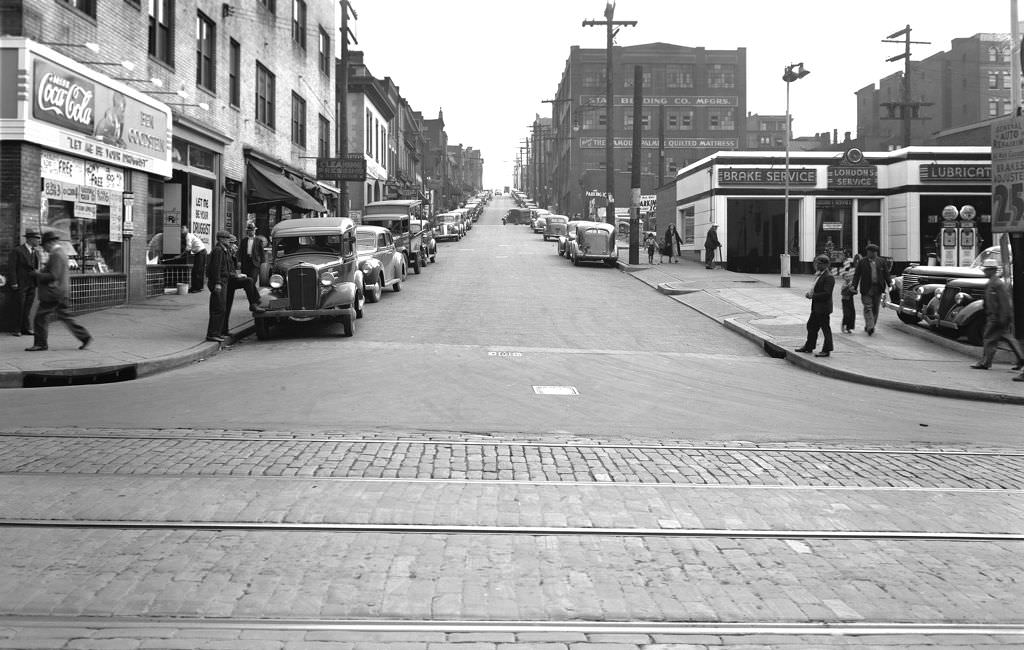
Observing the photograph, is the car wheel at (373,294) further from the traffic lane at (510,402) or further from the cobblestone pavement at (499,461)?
the cobblestone pavement at (499,461)

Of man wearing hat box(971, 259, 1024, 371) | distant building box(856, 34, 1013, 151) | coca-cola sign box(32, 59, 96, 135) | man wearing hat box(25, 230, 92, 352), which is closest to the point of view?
man wearing hat box(25, 230, 92, 352)

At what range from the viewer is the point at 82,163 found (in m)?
17.9

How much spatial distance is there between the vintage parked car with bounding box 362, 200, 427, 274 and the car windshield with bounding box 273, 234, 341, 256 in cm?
1149

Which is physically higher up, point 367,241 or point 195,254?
point 367,241

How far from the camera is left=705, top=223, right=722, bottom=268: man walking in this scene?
3425cm

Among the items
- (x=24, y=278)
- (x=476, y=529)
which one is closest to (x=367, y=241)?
(x=24, y=278)

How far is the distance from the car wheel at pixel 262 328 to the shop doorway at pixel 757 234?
22.3 m

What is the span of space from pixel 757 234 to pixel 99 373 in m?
27.9

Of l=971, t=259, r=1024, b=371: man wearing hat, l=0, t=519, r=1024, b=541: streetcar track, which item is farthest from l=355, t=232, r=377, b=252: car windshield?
l=0, t=519, r=1024, b=541: streetcar track

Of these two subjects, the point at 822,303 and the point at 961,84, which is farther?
the point at 961,84

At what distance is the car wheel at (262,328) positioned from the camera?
1677 cm

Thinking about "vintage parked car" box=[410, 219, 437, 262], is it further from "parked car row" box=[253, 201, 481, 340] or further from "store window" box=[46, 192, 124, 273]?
"store window" box=[46, 192, 124, 273]

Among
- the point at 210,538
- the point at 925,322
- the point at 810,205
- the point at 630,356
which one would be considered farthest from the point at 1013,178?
the point at 810,205

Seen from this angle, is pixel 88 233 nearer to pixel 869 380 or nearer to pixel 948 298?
pixel 869 380
